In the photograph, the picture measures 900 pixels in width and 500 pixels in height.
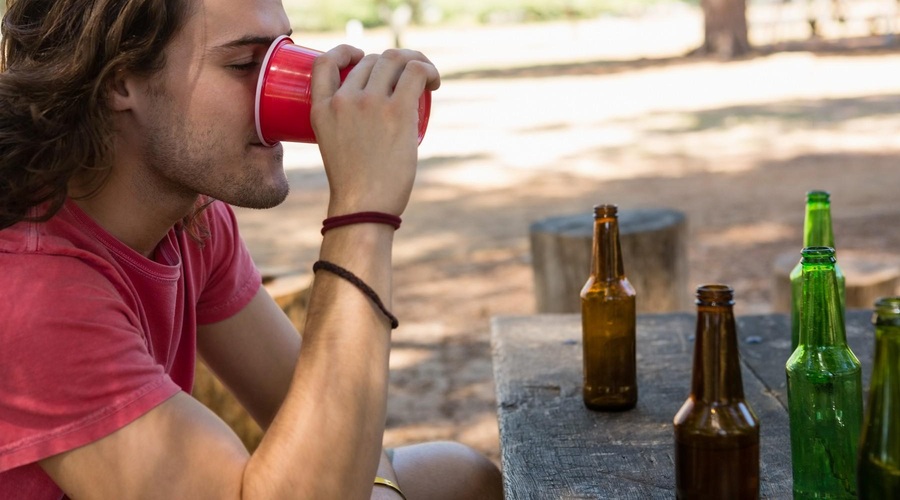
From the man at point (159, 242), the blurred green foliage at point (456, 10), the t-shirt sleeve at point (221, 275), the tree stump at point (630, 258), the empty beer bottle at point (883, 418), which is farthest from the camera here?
the blurred green foliage at point (456, 10)

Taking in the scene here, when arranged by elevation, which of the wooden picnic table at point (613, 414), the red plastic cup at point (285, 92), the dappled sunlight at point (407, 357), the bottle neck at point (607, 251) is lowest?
the dappled sunlight at point (407, 357)

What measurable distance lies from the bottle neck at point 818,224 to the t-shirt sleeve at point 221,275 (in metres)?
1.10

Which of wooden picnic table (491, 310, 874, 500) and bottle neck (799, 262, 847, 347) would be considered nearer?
bottle neck (799, 262, 847, 347)

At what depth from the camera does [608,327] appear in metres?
2.07

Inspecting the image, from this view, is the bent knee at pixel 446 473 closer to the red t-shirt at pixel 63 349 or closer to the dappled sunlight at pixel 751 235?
the red t-shirt at pixel 63 349

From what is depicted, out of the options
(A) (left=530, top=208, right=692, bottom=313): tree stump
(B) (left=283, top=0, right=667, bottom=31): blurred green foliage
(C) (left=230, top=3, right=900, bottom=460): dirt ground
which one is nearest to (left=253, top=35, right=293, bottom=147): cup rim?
(A) (left=530, top=208, right=692, bottom=313): tree stump

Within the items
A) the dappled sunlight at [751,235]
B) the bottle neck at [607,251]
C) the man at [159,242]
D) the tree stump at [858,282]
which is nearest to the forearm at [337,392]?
the man at [159,242]

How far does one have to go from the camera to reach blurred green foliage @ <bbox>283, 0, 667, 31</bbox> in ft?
113

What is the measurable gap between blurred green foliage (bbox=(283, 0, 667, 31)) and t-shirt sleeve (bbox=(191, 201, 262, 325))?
31959mm

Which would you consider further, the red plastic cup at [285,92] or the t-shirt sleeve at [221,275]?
the t-shirt sleeve at [221,275]

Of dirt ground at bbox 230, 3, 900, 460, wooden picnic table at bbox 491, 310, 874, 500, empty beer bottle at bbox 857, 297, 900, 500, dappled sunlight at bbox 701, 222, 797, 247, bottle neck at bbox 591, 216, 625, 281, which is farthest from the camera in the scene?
dappled sunlight at bbox 701, 222, 797, 247

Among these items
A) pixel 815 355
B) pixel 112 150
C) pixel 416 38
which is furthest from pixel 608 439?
pixel 416 38

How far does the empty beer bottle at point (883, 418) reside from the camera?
1.21 m

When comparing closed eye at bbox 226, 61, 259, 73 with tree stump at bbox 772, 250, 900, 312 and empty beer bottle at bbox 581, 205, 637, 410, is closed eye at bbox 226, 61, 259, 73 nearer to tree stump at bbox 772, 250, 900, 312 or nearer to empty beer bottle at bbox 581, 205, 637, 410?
empty beer bottle at bbox 581, 205, 637, 410
